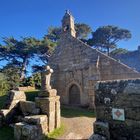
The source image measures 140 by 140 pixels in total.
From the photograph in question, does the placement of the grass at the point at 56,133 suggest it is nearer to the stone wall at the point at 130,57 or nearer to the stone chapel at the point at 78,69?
the stone chapel at the point at 78,69

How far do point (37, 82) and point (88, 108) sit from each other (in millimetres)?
8862

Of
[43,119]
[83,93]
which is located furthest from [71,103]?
[43,119]

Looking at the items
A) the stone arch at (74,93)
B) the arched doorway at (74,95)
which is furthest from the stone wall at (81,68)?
the arched doorway at (74,95)

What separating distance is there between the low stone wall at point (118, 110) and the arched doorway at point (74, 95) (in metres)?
11.7

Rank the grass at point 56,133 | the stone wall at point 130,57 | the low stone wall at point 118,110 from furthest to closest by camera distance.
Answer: the stone wall at point 130,57
the grass at point 56,133
the low stone wall at point 118,110

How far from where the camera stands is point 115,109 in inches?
185

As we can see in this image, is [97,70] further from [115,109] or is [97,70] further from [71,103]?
[115,109]

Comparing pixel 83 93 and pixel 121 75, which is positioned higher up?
pixel 121 75

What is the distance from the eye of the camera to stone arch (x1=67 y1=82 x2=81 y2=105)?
16625 millimetres

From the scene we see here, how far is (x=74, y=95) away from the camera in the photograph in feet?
55.9

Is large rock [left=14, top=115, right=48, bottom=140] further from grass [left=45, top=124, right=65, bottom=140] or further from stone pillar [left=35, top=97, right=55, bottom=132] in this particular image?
stone pillar [left=35, top=97, right=55, bottom=132]

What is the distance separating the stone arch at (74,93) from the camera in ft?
54.5

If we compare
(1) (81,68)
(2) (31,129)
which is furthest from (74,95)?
(2) (31,129)

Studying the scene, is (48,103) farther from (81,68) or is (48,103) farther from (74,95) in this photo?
(74,95)
